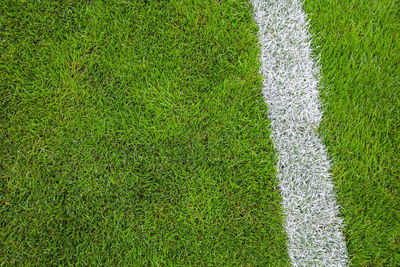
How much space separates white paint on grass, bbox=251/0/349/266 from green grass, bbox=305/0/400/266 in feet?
0.25

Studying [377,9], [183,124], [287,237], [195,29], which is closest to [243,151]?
[183,124]

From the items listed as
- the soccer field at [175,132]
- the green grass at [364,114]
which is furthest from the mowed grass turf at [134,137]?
the green grass at [364,114]

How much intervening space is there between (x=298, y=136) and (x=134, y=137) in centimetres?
116

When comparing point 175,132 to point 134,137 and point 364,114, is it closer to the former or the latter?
point 134,137

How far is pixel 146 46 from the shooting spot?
181 centimetres

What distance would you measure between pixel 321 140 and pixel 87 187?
1633 mm

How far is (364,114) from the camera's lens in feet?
5.40

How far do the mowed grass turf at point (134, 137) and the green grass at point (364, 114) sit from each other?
18.6 inches

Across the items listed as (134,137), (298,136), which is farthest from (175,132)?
(298,136)

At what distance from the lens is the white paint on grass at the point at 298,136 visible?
152 cm

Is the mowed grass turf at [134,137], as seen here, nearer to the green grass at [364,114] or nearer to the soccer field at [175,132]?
the soccer field at [175,132]

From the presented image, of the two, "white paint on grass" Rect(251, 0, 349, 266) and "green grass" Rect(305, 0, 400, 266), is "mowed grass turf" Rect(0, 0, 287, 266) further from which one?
"green grass" Rect(305, 0, 400, 266)

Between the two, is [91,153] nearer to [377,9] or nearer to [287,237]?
[287,237]

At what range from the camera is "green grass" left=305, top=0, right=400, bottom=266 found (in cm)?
151
